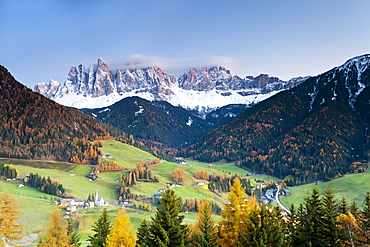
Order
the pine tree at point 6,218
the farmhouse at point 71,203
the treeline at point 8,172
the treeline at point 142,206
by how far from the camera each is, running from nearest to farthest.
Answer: the pine tree at point 6,218 < the farmhouse at point 71,203 < the treeline at point 142,206 < the treeline at point 8,172

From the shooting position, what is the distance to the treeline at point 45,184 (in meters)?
137

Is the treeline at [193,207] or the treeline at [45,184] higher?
the treeline at [45,184]

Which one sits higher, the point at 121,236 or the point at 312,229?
the point at 312,229

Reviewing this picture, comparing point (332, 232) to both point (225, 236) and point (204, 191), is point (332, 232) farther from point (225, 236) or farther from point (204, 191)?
point (204, 191)

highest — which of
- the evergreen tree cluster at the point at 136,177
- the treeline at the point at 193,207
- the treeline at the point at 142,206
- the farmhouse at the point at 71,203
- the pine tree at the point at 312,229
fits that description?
the pine tree at the point at 312,229

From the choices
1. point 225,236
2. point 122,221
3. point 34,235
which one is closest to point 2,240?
point 122,221

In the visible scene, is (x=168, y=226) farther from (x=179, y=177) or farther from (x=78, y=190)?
(x=179, y=177)

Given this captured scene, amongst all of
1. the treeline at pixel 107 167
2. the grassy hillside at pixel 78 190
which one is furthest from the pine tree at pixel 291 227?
the treeline at pixel 107 167

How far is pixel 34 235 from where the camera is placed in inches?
3450

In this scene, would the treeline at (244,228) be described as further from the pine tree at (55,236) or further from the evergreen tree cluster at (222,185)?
the evergreen tree cluster at (222,185)

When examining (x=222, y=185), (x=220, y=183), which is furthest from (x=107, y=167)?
(x=222, y=185)

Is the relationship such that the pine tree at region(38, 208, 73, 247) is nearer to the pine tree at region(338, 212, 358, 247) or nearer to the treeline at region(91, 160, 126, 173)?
the pine tree at region(338, 212, 358, 247)

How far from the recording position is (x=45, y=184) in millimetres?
140875

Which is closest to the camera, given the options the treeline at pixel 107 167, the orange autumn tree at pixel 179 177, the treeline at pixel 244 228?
the treeline at pixel 244 228
